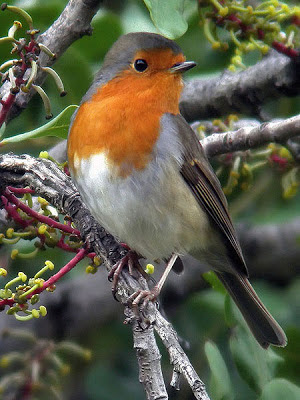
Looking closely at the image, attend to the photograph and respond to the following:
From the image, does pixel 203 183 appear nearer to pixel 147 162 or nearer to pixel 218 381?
pixel 147 162

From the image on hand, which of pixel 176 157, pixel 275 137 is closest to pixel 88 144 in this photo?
pixel 176 157

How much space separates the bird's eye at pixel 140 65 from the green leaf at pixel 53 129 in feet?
1.40

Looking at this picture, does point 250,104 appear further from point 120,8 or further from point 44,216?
point 44,216

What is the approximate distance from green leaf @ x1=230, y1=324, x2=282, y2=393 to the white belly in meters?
0.49

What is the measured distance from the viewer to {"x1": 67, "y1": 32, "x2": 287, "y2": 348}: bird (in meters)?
3.34

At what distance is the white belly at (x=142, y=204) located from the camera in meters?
3.33

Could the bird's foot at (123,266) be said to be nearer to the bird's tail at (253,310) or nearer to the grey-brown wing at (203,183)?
the grey-brown wing at (203,183)

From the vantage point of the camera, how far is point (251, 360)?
3.13 meters

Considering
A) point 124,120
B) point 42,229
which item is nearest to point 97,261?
point 42,229

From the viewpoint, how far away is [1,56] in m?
4.00

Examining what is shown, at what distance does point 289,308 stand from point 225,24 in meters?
1.62

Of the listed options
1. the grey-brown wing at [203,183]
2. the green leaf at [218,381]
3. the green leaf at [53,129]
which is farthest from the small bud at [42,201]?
the green leaf at [218,381]

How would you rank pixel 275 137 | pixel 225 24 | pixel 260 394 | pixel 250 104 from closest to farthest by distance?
pixel 260 394
pixel 275 137
pixel 225 24
pixel 250 104

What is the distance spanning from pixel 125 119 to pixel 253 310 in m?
1.18
